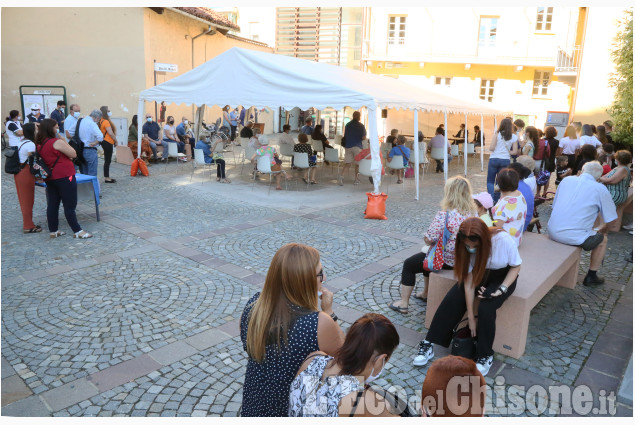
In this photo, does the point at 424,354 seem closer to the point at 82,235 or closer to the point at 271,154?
the point at 82,235

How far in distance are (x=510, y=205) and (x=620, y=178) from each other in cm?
378

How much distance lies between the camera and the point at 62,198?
6.41m

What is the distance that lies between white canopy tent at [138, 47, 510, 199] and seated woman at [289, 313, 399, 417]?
6813 millimetres

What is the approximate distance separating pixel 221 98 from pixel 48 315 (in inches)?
258

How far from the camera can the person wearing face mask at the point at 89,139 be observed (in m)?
8.45

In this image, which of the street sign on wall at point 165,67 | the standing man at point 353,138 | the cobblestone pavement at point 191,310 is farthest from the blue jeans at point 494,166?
the street sign on wall at point 165,67

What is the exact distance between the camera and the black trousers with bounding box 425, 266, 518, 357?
346cm

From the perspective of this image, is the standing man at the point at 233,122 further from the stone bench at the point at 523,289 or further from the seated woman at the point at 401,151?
the stone bench at the point at 523,289

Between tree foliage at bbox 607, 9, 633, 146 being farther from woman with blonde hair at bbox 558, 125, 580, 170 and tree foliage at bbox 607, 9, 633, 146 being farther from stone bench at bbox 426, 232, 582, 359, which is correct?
stone bench at bbox 426, 232, 582, 359

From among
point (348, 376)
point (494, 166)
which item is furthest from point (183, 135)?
point (348, 376)

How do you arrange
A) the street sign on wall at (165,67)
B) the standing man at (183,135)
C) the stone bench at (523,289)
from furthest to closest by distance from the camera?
the street sign on wall at (165,67) → the standing man at (183,135) → the stone bench at (523,289)

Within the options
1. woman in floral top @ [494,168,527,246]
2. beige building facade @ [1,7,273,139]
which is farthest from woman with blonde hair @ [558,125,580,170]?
beige building facade @ [1,7,273,139]

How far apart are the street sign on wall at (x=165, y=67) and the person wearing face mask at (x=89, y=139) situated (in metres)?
8.40
